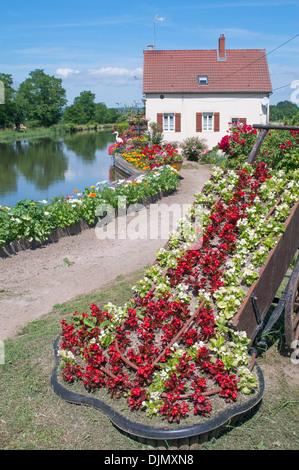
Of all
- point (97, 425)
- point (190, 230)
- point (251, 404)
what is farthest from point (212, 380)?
point (190, 230)

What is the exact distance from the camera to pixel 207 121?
2308 cm

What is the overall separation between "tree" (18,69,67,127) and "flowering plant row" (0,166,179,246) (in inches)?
2804

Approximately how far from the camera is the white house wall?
75.6 ft

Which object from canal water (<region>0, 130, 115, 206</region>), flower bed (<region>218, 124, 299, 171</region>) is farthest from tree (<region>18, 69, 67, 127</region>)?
flower bed (<region>218, 124, 299, 171</region>)

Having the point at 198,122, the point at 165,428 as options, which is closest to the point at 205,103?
the point at 198,122

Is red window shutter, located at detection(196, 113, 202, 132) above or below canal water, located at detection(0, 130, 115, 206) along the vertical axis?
above

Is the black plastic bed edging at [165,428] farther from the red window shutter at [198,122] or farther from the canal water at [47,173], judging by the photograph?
the red window shutter at [198,122]

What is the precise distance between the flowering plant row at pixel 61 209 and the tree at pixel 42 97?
7123 cm

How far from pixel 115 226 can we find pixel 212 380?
20.5 feet

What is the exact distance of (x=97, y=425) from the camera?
3.35 m

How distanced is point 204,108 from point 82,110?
83.3m

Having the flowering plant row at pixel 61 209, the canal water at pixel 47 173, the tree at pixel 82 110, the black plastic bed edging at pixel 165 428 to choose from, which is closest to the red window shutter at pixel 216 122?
the canal water at pixel 47 173

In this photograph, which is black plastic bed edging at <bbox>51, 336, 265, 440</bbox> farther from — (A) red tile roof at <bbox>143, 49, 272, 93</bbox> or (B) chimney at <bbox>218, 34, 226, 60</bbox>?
(B) chimney at <bbox>218, 34, 226, 60</bbox>

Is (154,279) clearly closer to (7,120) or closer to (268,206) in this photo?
(268,206)
